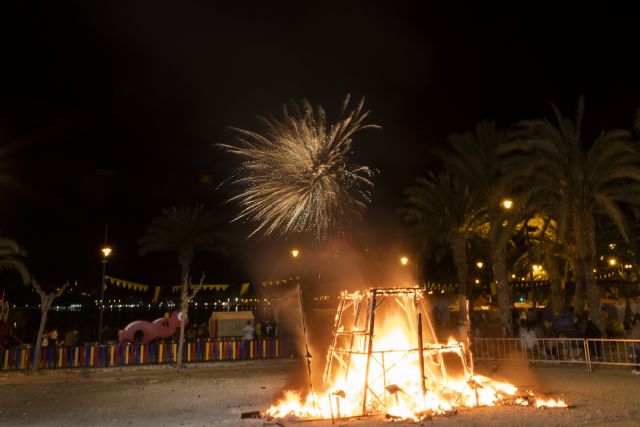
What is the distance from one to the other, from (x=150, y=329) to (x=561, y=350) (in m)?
17.3

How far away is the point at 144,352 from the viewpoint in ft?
64.0

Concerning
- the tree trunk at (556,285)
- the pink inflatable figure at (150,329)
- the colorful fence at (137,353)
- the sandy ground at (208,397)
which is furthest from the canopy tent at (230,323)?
the tree trunk at (556,285)

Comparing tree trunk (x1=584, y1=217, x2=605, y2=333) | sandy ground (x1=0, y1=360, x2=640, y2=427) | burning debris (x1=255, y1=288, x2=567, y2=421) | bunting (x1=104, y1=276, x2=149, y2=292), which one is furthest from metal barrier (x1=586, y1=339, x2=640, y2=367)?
bunting (x1=104, y1=276, x2=149, y2=292)

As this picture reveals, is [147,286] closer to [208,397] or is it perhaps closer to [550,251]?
[208,397]

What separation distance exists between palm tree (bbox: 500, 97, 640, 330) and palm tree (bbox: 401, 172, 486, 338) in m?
5.27

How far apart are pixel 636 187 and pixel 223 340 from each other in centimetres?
1671

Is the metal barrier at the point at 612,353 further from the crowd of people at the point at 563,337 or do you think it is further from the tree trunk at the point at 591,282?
the tree trunk at the point at 591,282

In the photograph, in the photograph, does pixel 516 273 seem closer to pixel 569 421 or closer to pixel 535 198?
pixel 535 198

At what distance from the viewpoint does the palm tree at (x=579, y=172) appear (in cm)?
1772

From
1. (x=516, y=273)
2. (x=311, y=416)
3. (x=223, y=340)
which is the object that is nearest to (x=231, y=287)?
(x=223, y=340)

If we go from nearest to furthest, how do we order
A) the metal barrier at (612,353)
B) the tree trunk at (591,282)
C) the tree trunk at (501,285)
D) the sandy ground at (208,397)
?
the sandy ground at (208,397) < the metal barrier at (612,353) < the tree trunk at (591,282) < the tree trunk at (501,285)

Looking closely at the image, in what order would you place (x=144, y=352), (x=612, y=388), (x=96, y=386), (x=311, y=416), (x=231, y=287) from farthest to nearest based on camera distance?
(x=231, y=287) → (x=144, y=352) → (x=96, y=386) → (x=612, y=388) → (x=311, y=416)

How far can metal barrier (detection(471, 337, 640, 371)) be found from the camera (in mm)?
14617

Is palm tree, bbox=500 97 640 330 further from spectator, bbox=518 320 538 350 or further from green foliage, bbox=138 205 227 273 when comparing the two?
green foliage, bbox=138 205 227 273
